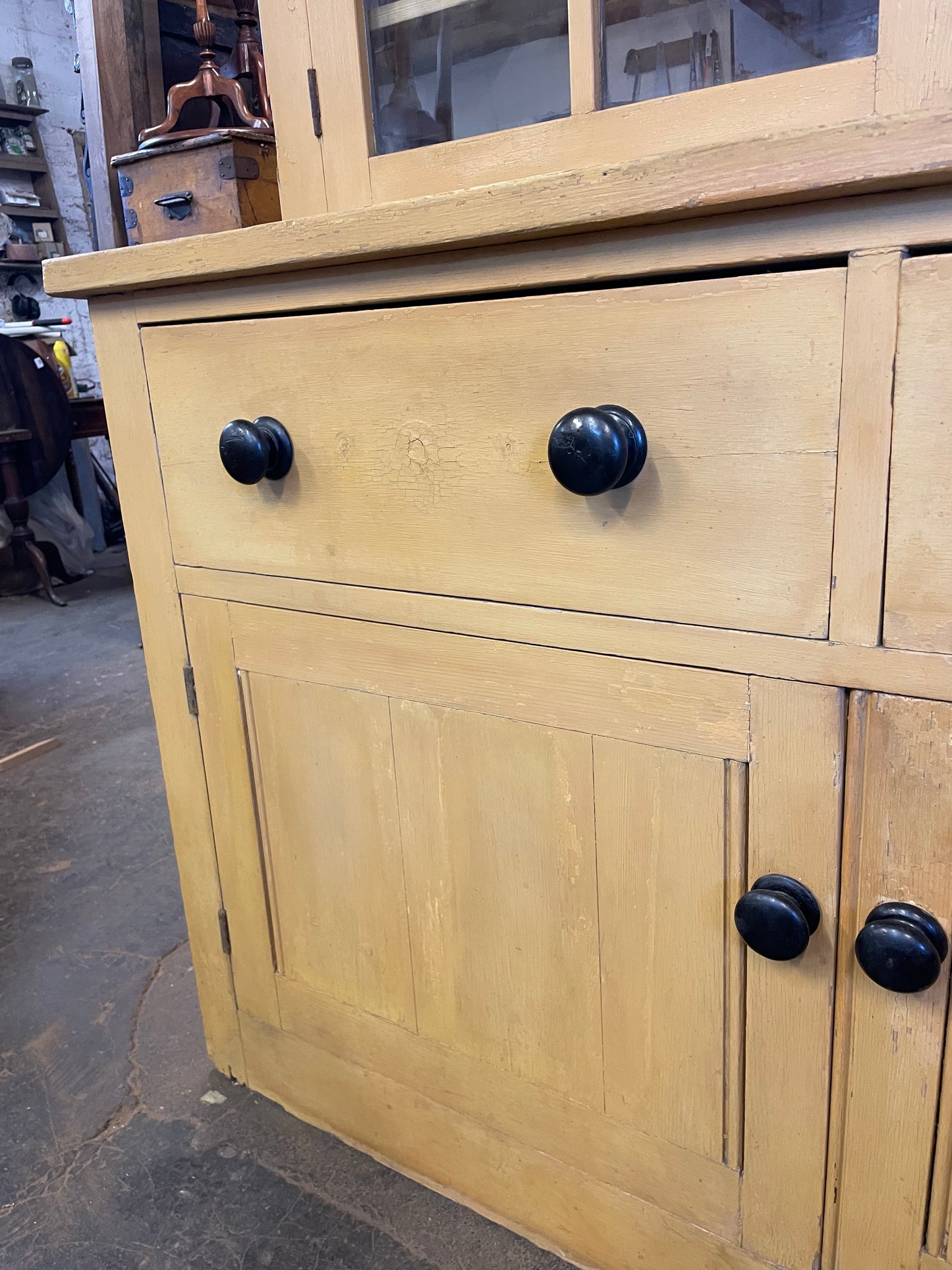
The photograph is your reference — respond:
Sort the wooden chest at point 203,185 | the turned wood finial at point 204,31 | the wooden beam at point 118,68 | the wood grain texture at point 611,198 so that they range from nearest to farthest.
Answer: the wood grain texture at point 611,198 → the wooden chest at point 203,185 → the turned wood finial at point 204,31 → the wooden beam at point 118,68

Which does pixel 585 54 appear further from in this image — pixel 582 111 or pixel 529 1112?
pixel 529 1112

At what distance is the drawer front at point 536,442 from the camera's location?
1.63 ft

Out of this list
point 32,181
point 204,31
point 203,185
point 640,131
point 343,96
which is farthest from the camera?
point 32,181

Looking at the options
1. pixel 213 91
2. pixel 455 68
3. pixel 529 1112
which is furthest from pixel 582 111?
pixel 529 1112

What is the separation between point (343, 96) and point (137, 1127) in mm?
971

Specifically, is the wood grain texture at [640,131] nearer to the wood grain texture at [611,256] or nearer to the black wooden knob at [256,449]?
the wood grain texture at [611,256]

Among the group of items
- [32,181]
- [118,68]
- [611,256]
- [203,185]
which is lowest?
[611,256]

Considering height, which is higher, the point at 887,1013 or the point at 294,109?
the point at 294,109

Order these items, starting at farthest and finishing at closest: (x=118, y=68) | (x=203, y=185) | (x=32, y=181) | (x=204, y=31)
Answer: (x=32, y=181), (x=118, y=68), (x=204, y=31), (x=203, y=185)

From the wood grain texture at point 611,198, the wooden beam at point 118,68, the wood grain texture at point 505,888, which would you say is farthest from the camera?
the wooden beam at point 118,68

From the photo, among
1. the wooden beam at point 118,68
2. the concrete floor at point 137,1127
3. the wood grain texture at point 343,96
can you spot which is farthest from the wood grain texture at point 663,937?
the wooden beam at point 118,68

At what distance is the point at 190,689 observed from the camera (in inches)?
32.9

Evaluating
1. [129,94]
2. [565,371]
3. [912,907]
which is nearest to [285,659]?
[565,371]

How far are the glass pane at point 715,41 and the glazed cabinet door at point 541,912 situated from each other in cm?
36
